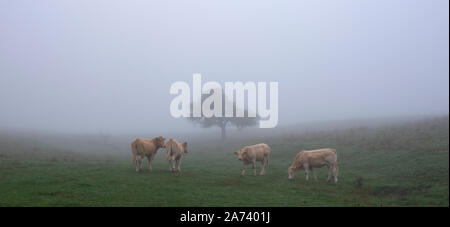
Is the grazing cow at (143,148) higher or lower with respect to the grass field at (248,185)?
higher

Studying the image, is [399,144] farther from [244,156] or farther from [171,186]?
[171,186]

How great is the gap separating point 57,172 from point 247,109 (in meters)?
44.7

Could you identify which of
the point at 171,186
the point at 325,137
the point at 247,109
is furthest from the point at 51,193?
the point at 247,109

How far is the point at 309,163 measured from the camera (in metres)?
18.8

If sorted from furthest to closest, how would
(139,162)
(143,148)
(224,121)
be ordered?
(224,121) < (139,162) < (143,148)
